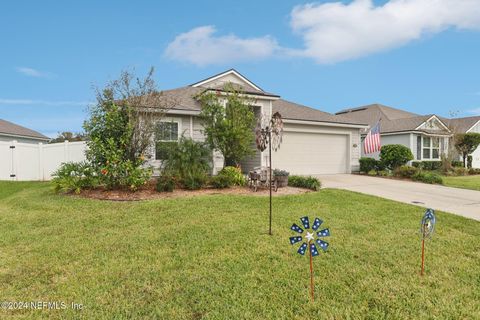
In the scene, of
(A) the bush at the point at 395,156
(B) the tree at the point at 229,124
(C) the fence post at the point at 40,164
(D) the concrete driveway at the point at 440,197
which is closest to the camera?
(D) the concrete driveway at the point at 440,197

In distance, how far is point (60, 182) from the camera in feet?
28.2

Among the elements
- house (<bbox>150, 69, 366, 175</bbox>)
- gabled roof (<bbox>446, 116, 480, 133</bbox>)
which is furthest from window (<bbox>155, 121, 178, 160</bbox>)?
gabled roof (<bbox>446, 116, 480, 133</bbox>)

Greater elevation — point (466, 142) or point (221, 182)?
point (466, 142)

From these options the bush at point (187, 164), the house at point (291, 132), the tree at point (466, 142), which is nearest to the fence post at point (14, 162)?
the house at point (291, 132)

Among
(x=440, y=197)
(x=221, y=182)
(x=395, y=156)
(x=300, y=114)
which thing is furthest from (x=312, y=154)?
(x=221, y=182)

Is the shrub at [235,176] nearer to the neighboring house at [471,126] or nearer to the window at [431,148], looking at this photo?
the window at [431,148]

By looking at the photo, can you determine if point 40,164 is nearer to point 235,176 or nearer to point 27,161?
point 27,161

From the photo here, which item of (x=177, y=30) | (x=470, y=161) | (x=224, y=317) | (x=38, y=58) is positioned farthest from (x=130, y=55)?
(x=470, y=161)

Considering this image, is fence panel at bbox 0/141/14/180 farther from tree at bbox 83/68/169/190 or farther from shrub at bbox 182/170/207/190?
shrub at bbox 182/170/207/190

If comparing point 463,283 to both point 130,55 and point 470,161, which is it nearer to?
point 130,55

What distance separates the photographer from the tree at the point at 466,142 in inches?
795

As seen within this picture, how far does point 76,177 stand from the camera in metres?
8.86

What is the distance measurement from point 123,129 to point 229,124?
361 cm

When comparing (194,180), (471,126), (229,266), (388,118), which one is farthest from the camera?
(471,126)
